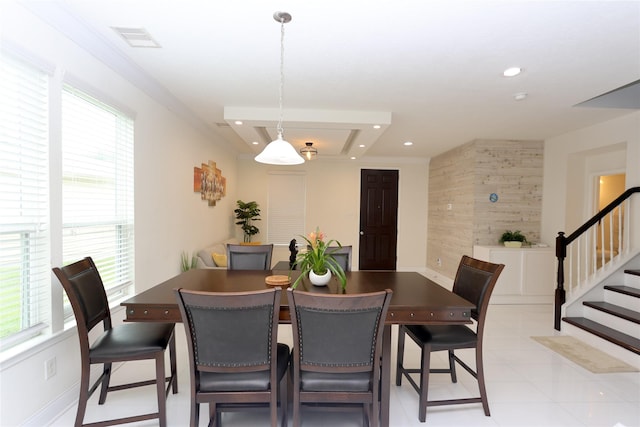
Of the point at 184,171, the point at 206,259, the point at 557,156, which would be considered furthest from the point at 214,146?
the point at 557,156

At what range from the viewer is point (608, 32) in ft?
7.11

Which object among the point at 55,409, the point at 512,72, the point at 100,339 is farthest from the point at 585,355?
the point at 55,409

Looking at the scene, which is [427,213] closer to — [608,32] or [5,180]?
[608,32]

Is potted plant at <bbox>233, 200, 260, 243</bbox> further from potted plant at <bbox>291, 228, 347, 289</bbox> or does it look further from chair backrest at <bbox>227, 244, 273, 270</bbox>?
potted plant at <bbox>291, 228, 347, 289</bbox>

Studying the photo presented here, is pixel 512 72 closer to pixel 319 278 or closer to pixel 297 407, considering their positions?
pixel 319 278

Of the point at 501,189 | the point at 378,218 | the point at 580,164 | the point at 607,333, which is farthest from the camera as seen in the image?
the point at 378,218

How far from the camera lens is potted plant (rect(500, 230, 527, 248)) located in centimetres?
511

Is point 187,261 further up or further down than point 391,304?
further down

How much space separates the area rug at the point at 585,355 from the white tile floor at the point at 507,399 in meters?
0.09

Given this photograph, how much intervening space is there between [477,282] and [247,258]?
208 cm

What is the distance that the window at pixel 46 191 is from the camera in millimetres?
1870

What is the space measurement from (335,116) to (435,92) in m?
1.18

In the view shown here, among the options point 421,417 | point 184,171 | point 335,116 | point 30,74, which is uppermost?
point 335,116

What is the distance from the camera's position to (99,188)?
8.82 feet
